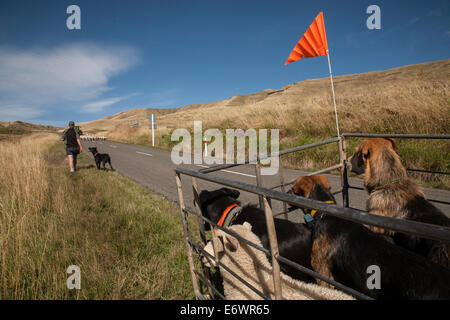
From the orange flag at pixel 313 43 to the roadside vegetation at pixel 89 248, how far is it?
5001 millimetres

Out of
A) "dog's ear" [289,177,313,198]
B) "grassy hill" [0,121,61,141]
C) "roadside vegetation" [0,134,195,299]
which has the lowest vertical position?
"roadside vegetation" [0,134,195,299]

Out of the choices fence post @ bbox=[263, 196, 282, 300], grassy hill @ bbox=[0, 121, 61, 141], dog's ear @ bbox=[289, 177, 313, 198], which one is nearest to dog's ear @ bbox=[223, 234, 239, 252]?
fence post @ bbox=[263, 196, 282, 300]

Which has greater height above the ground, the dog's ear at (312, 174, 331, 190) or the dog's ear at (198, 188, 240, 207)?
the dog's ear at (312, 174, 331, 190)

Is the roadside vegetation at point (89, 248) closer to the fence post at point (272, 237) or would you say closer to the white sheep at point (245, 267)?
the white sheep at point (245, 267)

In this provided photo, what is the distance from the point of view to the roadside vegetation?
7.18 feet

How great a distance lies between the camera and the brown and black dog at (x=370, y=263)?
1.27m

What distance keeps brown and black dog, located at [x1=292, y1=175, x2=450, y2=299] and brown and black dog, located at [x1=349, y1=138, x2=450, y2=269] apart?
1.25 feet

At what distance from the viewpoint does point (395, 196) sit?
222 cm

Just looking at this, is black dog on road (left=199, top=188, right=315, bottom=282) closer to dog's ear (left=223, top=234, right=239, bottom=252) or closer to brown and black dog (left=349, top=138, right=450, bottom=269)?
dog's ear (left=223, top=234, right=239, bottom=252)

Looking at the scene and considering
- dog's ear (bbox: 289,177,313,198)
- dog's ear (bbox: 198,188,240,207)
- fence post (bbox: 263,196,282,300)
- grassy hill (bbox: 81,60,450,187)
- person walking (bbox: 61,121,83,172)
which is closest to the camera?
fence post (bbox: 263,196,282,300)

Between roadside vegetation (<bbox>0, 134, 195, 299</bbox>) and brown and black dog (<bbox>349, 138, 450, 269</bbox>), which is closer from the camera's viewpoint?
brown and black dog (<bbox>349, 138, 450, 269</bbox>)

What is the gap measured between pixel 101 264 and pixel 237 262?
5.76 feet
